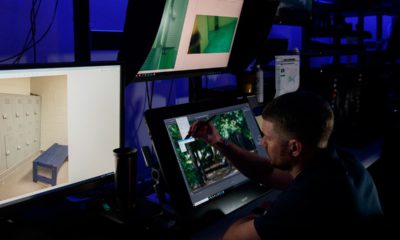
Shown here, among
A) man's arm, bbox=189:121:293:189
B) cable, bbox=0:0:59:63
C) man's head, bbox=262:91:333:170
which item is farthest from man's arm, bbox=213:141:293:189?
cable, bbox=0:0:59:63

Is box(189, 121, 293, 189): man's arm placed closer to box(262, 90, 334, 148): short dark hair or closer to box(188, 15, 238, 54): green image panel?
box(262, 90, 334, 148): short dark hair

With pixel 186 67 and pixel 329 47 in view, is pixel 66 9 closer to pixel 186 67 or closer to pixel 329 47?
pixel 186 67

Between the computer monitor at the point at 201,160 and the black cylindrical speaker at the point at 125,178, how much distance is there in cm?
9

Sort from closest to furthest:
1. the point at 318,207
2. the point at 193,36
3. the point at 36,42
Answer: the point at 318,207
the point at 36,42
the point at 193,36

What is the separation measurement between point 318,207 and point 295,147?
22 centimetres

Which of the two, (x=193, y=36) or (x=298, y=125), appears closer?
(x=298, y=125)

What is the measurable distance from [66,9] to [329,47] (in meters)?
1.66

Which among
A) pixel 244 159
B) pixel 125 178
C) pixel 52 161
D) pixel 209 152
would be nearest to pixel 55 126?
pixel 52 161

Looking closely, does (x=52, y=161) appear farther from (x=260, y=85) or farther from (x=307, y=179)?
(x=260, y=85)

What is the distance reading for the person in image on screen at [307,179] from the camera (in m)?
1.10

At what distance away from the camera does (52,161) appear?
3.95ft

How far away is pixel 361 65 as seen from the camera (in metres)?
2.70

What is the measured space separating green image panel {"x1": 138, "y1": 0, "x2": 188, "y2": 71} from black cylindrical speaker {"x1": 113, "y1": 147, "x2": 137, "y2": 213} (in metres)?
0.40

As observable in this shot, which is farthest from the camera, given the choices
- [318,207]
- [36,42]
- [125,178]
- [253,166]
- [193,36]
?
[193,36]
